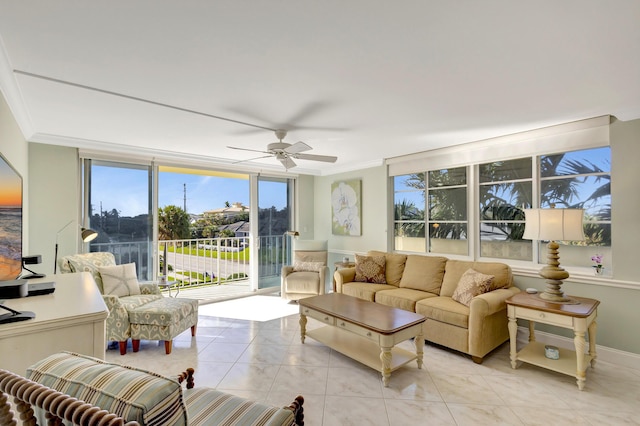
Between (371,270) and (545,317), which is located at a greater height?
(371,270)

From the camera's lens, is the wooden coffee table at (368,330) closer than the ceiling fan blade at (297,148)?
Yes

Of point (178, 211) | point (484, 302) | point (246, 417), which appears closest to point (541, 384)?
point (484, 302)

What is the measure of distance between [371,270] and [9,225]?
12.2 feet

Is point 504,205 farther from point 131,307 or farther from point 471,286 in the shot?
point 131,307

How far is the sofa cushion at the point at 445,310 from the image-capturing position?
3.05 meters

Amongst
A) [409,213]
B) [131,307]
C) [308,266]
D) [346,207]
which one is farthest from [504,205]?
[131,307]

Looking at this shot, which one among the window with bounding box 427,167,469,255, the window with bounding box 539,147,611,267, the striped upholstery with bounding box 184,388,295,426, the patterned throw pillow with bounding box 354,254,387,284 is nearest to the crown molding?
the striped upholstery with bounding box 184,388,295,426

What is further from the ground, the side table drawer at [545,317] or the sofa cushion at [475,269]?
the sofa cushion at [475,269]

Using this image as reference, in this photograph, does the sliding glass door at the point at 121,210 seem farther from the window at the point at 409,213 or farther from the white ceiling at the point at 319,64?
the window at the point at 409,213

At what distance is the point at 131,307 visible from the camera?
324cm

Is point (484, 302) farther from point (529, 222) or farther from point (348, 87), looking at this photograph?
point (348, 87)

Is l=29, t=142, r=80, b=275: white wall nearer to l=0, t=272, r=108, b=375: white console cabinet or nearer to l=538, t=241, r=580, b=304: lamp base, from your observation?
l=0, t=272, r=108, b=375: white console cabinet

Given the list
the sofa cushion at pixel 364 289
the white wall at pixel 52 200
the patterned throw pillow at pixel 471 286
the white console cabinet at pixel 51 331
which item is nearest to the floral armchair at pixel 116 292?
the white wall at pixel 52 200

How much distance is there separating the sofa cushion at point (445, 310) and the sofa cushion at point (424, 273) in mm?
339
